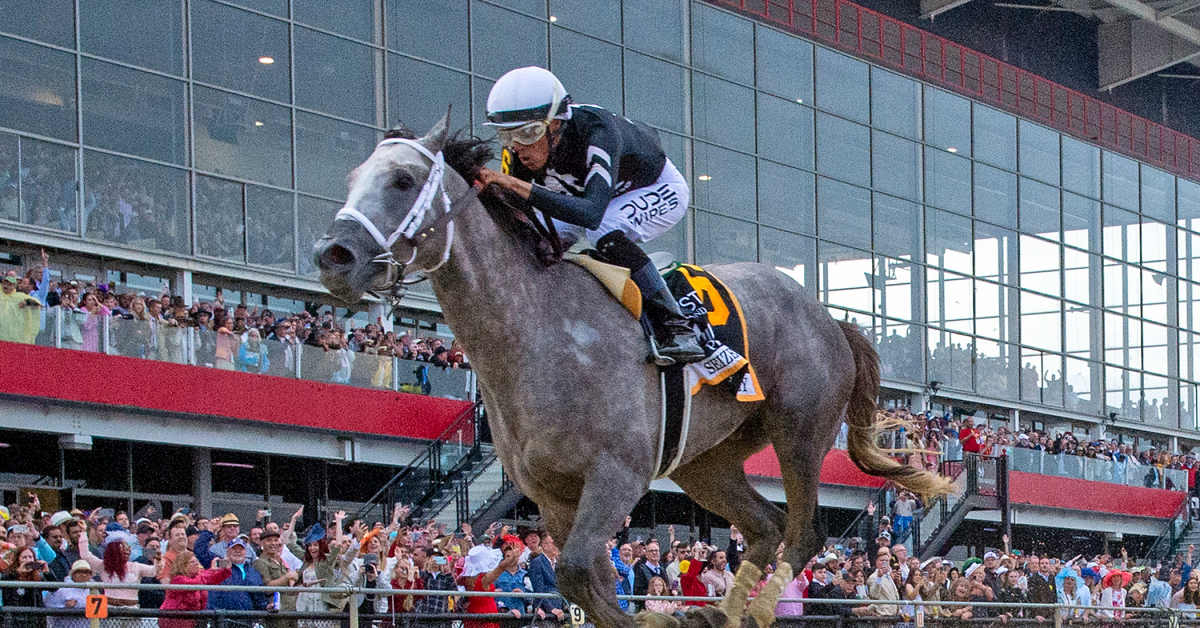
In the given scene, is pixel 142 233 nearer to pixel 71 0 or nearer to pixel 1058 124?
pixel 71 0

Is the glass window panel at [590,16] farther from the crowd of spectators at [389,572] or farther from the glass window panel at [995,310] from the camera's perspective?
the crowd of spectators at [389,572]

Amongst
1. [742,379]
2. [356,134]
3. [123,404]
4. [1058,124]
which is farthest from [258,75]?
[1058,124]

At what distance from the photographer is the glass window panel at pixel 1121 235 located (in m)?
45.2

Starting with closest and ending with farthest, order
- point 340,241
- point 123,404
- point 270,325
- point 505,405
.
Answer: point 340,241
point 505,405
point 123,404
point 270,325

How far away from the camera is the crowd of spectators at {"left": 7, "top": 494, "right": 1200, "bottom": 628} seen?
10.3 m

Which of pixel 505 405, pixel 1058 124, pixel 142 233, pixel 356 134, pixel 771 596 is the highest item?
pixel 1058 124

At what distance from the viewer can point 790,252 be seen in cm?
3619

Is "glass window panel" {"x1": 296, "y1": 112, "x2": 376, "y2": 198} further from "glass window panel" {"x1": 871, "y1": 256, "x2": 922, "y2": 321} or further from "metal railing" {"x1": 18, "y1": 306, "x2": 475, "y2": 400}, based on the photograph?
"glass window panel" {"x1": 871, "y1": 256, "x2": 922, "y2": 321}

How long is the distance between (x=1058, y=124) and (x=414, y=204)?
39863 millimetres

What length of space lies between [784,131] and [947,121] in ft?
19.1

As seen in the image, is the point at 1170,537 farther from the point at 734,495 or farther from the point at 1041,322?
the point at 734,495

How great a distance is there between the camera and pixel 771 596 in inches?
288

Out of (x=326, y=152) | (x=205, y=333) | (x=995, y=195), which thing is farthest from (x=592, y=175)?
(x=995, y=195)

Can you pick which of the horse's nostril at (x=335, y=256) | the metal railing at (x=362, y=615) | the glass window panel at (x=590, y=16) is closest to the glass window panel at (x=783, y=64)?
the glass window panel at (x=590, y=16)
